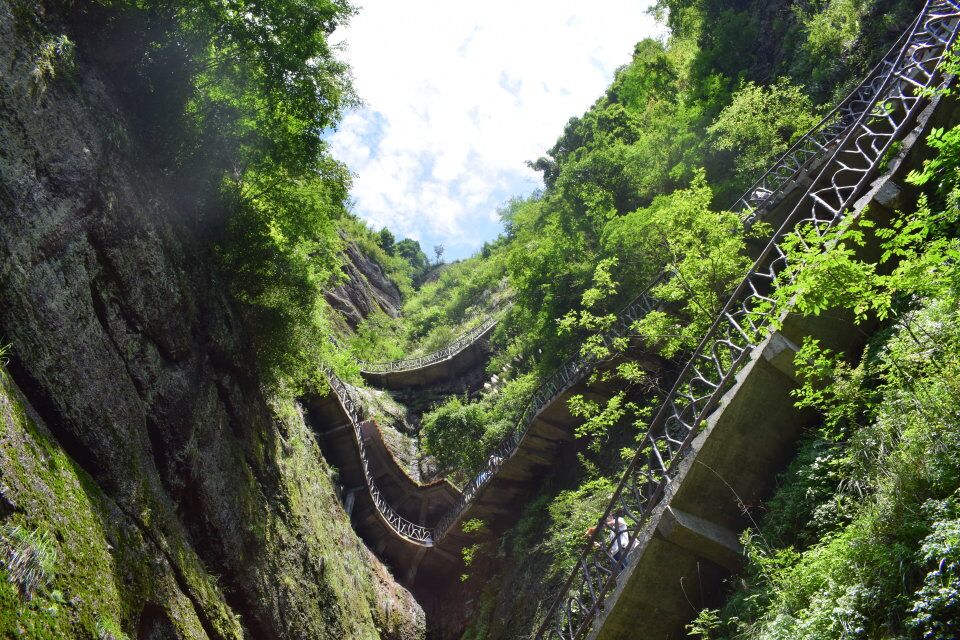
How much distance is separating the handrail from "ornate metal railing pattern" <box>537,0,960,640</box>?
0.36m

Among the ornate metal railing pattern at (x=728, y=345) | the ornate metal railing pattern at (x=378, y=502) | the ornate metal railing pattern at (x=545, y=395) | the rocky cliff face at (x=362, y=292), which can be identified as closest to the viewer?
the ornate metal railing pattern at (x=728, y=345)

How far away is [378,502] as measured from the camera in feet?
55.5

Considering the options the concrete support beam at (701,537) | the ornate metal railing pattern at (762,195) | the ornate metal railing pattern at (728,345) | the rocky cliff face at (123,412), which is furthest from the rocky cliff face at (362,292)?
the concrete support beam at (701,537)

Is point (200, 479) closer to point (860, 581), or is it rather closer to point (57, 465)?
point (57, 465)

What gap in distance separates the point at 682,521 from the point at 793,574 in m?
1.82

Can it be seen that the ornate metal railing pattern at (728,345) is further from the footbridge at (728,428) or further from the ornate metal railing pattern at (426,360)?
the ornate metal railing pattern at (426,360)

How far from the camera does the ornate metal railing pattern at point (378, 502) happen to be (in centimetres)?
1638

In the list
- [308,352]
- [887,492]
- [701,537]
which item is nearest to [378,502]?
[308,352]

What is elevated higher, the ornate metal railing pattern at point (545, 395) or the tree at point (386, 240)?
the tree at point (386, 240)

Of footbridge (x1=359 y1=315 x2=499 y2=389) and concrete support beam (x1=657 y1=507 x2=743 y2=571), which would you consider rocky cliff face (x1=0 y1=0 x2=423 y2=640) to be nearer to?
concrete support beam (x1=657 y1=507 x2=743 y2=571)

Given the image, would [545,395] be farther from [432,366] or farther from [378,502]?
[432,366]

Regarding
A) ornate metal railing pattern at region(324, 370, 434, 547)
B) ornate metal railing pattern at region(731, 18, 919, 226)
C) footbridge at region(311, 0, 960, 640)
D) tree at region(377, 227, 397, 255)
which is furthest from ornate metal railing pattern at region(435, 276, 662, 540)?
tree at region(377, 227, 397, 255)

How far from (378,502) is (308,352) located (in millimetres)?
8156

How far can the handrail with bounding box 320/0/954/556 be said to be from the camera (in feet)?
38.2
